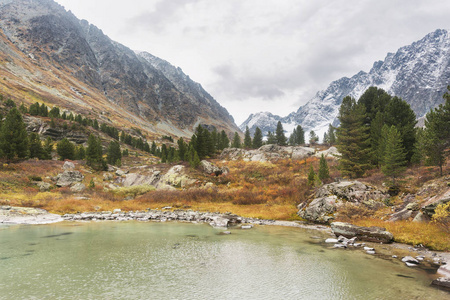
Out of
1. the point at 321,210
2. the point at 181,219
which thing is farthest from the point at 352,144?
the point at 181,219

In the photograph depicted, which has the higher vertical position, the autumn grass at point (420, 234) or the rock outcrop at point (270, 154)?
the rock outcrop at point (270, 154)

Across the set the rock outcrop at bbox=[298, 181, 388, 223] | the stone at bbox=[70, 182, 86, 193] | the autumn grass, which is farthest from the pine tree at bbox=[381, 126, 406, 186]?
the stone at bbox=[70, 182, 86, 193]

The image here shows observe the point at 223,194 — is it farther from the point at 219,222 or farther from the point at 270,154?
the point at 270,154

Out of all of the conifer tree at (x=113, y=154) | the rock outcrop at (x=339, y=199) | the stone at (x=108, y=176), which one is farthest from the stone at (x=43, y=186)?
the conifer tree at (x=113, y=154)

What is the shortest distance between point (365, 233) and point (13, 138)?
6189cm

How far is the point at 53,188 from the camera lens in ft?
142

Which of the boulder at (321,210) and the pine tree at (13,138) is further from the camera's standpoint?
the pine tree at (13,138)

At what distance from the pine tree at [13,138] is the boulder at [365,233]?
5926 centimetres

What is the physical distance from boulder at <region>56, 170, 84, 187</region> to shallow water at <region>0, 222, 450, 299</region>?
89.2 ft

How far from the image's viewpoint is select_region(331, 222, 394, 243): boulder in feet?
63.3

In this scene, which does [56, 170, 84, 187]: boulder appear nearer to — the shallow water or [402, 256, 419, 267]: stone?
the shallow water

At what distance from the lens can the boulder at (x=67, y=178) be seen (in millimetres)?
45844

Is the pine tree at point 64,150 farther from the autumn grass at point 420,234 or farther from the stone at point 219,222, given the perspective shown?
the autumn grass at point 420,234

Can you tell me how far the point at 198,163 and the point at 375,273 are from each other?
154 feet
